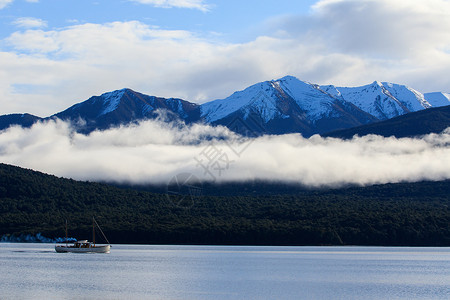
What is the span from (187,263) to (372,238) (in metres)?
75.4

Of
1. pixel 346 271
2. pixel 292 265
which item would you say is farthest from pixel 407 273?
pixel 292 265

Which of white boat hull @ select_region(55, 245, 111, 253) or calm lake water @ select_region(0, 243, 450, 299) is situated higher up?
calm lake water @ select_region(0, 243, 450, 299)

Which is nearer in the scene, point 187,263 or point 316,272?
point 316,272

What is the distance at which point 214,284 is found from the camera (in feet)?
324

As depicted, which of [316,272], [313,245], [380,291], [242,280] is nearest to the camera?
[380,291]

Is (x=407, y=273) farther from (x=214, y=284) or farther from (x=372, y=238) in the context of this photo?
(x=372, y=238)

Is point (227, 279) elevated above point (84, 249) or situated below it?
above

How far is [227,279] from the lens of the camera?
106 meters

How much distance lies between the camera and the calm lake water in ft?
287

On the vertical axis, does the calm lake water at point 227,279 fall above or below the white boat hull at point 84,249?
above

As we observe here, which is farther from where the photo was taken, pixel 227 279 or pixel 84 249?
pixel 84 249

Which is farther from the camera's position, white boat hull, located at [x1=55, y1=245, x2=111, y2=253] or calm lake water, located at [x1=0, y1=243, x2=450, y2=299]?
white boat hull, located at [x1=55, y1=245, x2=111, y2=253]

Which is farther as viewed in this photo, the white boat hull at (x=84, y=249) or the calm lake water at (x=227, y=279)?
the white boat hull at (x=84, y=249)

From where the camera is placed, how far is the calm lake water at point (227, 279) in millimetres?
87562
